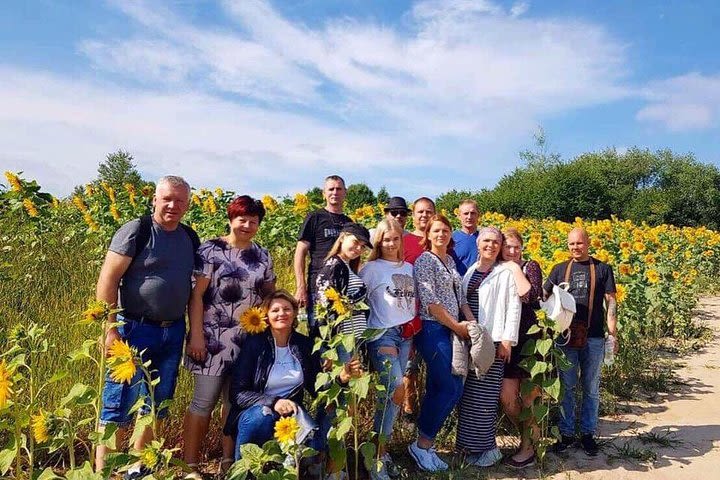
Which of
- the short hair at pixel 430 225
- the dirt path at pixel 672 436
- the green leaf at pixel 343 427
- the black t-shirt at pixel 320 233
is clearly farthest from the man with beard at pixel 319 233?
the dirt path at pixel 672 436

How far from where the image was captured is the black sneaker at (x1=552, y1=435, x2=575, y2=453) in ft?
11.3

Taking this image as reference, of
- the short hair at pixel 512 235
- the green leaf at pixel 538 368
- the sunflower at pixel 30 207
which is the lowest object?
the green leaf at pixel 538 368

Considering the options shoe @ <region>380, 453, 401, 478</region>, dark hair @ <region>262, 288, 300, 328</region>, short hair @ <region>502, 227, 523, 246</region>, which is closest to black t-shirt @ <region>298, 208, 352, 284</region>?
dark hair @ <region>262, 288, 300, 328</region>

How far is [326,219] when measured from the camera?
3691 mm

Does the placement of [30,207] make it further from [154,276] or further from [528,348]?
[528,348]

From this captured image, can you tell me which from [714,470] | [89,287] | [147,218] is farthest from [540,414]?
[89,287]

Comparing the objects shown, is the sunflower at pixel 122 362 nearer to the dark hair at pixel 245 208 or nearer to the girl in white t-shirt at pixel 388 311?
the dark hair at pixel 245 208

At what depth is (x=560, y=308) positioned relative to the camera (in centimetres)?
315

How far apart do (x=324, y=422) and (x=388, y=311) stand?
663 mm

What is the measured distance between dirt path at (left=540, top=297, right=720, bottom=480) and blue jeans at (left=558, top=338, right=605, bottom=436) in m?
0.18

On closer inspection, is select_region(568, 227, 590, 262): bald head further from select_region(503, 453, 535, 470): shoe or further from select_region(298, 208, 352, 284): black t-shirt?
select_region(298, 208, 352, 284): black t-shirt

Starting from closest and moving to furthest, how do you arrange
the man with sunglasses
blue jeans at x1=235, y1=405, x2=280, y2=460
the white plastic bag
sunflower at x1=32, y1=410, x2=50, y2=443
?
sunflower at x1=32, y1=410, x2=50, y2=443
blue jeans at x1=235, y1=405, x2=280, y2=460
the white plastic bag
the man with sunglasses

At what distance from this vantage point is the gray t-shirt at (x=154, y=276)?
100 inches

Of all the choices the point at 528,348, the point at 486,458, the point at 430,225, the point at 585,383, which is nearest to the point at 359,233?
the point at 430,225
